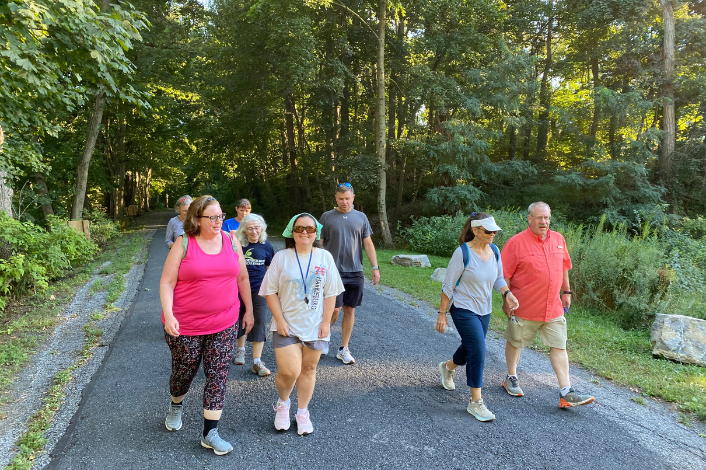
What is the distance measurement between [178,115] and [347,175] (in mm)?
11504

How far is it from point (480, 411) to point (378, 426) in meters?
0.92

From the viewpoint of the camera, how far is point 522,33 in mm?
21891

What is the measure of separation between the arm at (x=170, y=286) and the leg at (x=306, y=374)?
3.22ft

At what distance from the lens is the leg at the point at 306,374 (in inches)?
130

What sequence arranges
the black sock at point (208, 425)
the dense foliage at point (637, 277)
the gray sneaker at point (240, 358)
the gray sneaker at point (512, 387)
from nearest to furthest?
the black sock at point (208, 425)
the gray sneaker at point (512, 387)
the gray sneaker at point (240, 358)
the dense foliage at point (637, 277)

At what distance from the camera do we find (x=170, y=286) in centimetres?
303

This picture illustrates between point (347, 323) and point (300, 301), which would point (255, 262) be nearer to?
point (347, 323)

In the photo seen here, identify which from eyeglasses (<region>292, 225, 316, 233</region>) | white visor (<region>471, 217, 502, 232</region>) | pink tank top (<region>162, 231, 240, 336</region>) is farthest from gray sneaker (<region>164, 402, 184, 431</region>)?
white visor (<region>471, 217, 502, 232</region>)

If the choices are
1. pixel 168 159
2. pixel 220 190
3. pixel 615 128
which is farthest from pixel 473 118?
pixel 220 190

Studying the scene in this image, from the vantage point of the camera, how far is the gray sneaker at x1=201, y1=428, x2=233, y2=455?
10.2 feet

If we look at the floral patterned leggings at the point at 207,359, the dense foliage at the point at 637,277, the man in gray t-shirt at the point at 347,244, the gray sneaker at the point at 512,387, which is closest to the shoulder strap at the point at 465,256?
→ the man in gray t-shirt at the point at 347,244

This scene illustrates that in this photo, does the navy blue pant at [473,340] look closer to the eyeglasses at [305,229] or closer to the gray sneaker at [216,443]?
the eyeglasses at [305,229]

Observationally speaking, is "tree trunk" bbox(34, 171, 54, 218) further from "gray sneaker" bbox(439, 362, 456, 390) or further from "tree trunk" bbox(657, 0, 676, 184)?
"tree trunk" bbox(657, 0, 676, 184)

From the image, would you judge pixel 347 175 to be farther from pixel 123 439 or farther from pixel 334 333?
pixel 123 439
